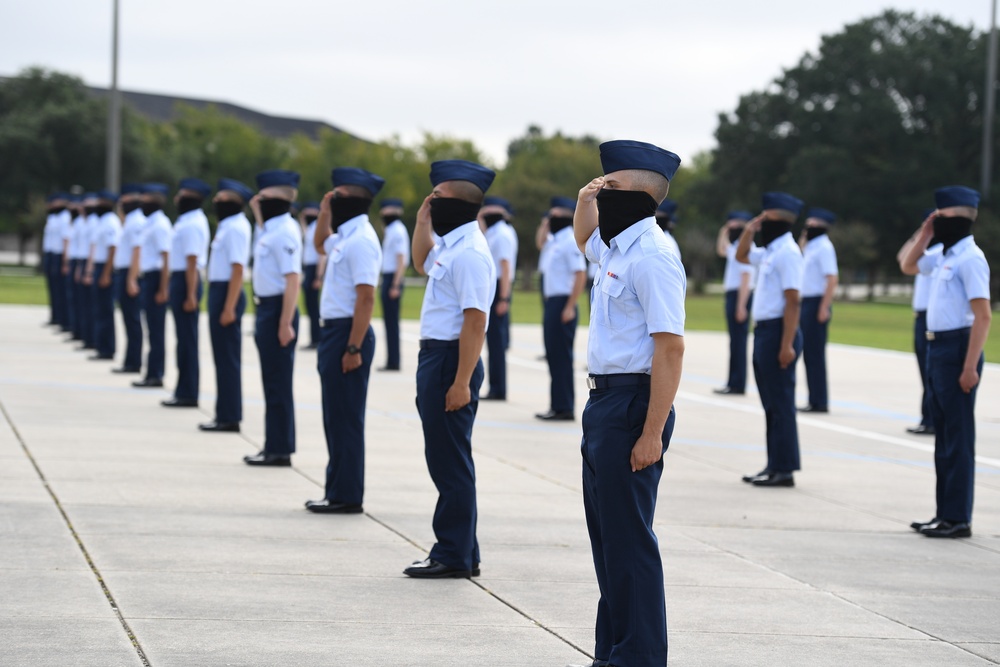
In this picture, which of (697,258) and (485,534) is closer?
(485,534)

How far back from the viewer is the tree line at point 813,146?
214 ft

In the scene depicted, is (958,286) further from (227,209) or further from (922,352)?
(227,209)

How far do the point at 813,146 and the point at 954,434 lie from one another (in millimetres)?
62149

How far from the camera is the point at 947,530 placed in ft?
28.0

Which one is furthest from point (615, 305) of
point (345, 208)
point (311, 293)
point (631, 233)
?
point (311, 293)

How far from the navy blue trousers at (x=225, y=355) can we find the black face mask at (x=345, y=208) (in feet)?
10.8

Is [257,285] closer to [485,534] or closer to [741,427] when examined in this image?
[485,534]

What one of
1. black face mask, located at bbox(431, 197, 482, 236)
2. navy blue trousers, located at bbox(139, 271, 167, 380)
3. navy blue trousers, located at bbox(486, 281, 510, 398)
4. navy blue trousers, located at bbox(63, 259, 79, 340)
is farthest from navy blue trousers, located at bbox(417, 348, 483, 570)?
navy blue trousers, located at bbox(63, 259, 79, 340)

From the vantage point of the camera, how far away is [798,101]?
236ft

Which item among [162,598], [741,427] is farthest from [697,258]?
[162,598]

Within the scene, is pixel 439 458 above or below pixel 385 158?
below

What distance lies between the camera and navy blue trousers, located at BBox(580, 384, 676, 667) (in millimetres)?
4934

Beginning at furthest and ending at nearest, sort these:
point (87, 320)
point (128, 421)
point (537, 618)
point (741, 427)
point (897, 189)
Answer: point (897, 189) < point (87, 320) < point (741, 427) < point (128, 421) < point (537, 618)

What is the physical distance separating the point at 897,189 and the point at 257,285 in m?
60.0
